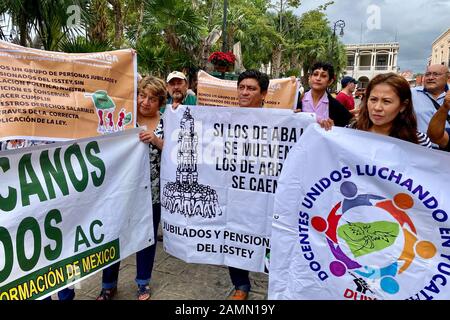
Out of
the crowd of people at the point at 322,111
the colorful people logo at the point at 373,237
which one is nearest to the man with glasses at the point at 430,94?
the crowd of people at the point at 322,111

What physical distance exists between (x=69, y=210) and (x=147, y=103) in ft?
3.36

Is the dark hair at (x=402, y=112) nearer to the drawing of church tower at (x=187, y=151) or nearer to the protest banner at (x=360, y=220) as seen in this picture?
the protest banner at (x=360, y=220)

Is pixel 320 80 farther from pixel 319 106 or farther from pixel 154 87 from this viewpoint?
pixel 154 87

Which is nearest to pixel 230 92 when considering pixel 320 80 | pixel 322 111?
pixel 320 80

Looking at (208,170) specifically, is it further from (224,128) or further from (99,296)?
(99,296)

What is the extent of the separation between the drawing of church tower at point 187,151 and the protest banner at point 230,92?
1.92 m

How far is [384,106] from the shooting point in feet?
6.77

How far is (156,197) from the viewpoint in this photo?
2.91 metres

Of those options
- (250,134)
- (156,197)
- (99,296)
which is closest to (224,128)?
(250,134)

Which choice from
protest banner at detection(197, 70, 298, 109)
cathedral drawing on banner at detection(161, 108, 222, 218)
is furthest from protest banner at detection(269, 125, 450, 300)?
protest banner at detection(197, 70, 298, 109)

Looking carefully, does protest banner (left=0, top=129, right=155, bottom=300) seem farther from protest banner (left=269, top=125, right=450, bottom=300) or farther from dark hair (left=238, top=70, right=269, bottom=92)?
protest banner (left=269, top=125, right=450, bottom=300)

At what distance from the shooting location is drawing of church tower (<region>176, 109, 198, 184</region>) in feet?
9.06

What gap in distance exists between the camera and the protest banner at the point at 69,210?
1.96 metres

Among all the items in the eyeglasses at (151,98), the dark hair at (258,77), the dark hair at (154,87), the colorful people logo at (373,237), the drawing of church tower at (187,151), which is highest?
the dark hair at (258,77)
